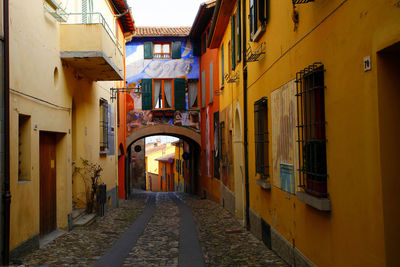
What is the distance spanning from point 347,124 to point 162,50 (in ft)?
58.2

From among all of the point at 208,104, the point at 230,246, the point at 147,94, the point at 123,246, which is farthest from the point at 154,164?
the point at 230,246

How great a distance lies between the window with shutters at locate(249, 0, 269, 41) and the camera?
24.3 ft

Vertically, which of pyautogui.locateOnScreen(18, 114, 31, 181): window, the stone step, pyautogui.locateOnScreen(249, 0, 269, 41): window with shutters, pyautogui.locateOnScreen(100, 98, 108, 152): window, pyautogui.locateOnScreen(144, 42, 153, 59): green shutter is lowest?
the stone step

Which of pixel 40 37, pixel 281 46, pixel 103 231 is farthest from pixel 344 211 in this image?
pixel 103 231

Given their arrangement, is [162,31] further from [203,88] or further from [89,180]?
[89,180]

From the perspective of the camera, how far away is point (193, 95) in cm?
2066

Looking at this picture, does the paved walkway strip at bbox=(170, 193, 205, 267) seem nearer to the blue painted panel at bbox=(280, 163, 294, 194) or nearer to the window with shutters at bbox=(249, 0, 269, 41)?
the blue painted panel at bbox=(280, 163, 294, 194)

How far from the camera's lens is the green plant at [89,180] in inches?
439

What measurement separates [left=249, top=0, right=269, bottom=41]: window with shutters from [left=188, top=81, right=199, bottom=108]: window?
1183 centimetres

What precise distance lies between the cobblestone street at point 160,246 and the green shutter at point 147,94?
30.4ft

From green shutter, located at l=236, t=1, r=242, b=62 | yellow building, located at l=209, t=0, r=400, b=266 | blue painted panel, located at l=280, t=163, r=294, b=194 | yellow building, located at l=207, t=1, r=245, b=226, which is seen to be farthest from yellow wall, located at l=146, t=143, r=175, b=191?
blue painted panel, located at l=280, t=163, r=294, b=194

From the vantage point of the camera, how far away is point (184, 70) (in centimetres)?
2062

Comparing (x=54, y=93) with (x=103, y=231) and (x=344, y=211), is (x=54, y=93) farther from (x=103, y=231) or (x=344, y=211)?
(x=344, y=211)

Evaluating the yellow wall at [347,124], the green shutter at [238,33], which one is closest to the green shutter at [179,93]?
the green shutter at [238,33]
